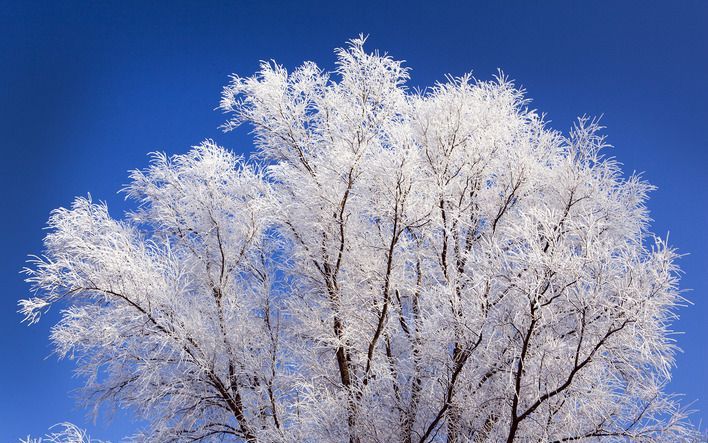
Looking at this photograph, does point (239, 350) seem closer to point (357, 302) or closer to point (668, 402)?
point (357, 302)

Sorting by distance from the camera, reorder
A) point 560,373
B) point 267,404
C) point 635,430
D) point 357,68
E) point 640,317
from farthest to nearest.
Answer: point 267,404 < point 357,68 < point 635,430 < point 560,373 < point 640,317

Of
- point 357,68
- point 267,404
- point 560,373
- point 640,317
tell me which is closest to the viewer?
point 640,317

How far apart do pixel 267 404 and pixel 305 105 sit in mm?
2739

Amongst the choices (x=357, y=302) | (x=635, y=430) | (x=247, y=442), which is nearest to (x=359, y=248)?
(x=357, y=302)

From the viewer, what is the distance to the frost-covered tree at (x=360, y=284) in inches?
175

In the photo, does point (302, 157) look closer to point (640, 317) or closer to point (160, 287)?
point (160, 287)

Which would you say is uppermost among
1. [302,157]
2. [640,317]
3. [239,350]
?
[302,157]

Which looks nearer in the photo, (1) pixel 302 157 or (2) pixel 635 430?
(2) pixel 635 430

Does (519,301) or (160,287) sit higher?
(160,287)

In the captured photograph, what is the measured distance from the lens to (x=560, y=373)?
14.0 ft

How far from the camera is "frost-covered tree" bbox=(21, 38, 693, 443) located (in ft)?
14.6

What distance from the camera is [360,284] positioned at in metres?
5.85

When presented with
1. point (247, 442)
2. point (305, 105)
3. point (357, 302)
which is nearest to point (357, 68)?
point (305, 105)

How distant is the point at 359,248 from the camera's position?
582 centimetres
